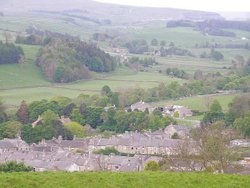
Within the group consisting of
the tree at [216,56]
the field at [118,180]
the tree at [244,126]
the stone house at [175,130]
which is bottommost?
the tree at [216,56]

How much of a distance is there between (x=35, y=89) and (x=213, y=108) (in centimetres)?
2772

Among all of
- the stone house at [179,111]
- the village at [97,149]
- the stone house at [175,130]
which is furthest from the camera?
the stone house at [179,111]

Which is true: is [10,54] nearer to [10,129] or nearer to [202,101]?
[202,101]

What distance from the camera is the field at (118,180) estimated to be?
18.3 m

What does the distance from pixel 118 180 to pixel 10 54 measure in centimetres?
7550

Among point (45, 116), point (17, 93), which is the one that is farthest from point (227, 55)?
point (45, 116)

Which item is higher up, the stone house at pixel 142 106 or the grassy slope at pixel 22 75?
the stone house at pixel 142 106

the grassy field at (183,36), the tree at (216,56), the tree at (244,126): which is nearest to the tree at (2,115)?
the tree at (244,126)

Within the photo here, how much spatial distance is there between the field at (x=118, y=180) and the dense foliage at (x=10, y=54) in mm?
73626

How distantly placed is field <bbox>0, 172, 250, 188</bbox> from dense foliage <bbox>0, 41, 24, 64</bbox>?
73.6 m

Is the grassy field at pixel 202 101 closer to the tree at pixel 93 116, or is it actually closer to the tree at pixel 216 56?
the tree at pixel 93 116

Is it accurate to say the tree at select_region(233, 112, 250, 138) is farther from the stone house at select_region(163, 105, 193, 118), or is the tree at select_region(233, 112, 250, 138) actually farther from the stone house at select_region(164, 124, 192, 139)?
the stone house at select_region(163, 105, 193, 118)

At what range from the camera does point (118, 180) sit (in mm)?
18938

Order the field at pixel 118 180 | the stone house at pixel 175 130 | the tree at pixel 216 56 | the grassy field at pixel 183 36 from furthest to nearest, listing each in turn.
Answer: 1. the grassy field at pixel 183 36
2. the tree at pixel 216 56
3. the stone house at pixel 175 130
4. the field at pixel 118 180
